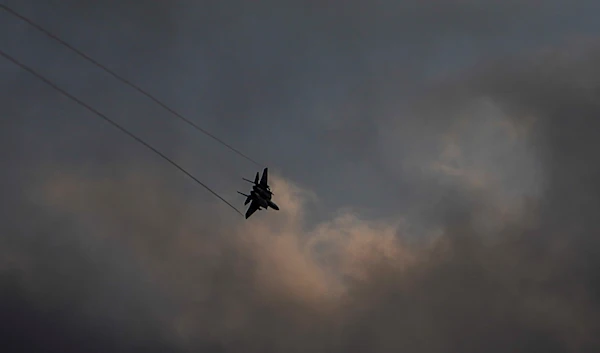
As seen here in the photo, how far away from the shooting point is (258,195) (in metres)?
130
